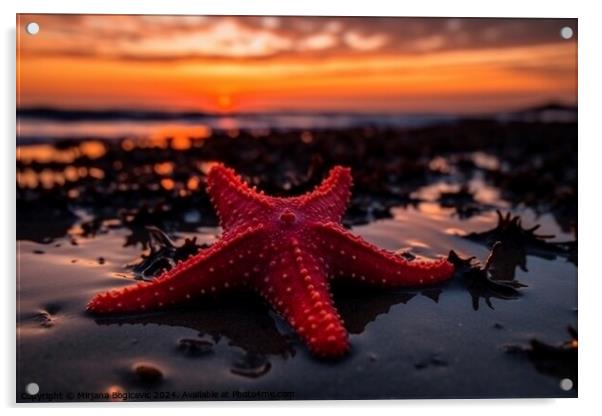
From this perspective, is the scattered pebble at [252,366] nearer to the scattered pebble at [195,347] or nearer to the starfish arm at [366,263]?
the scattered pebble at [195,347]

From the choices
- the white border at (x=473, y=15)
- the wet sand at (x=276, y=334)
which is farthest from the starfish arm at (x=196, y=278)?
the white border at (x=473, y=15)

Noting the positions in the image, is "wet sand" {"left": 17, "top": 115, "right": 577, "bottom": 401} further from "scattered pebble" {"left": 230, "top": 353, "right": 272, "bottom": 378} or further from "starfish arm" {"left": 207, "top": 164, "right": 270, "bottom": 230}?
"starfish arm" {"left": 207, "top": 164, "right": 270, "bottom": 230}

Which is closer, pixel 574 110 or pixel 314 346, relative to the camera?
pixel 314 346

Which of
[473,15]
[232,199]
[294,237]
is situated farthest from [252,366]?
[473,15]

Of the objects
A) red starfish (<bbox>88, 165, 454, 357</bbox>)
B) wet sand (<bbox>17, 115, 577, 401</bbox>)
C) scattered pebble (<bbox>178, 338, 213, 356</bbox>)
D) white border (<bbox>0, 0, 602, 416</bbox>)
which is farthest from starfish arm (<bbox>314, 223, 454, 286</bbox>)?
white border (<bbox>0, 0, 602, 416</bbox>)

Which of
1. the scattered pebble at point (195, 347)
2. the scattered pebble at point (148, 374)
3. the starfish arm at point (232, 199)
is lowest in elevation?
the scattered pebble at point (148, 374)

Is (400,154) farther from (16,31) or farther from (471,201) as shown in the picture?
(16,31)
